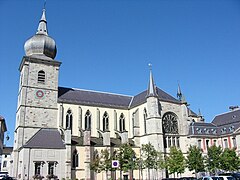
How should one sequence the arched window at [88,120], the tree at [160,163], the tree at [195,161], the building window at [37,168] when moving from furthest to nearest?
1. the arched window at [88,120]
2. the tree at [195,161]
3. the tree at [160,163]
4. the building window at [37,168]

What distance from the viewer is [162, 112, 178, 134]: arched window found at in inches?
1961

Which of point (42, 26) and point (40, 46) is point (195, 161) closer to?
point (40, 46)

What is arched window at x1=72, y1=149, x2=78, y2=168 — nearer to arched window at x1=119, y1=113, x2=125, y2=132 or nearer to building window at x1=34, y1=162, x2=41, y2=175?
building window at x1=34, y1=162, x2=41, y2=175

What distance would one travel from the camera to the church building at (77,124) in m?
40.3

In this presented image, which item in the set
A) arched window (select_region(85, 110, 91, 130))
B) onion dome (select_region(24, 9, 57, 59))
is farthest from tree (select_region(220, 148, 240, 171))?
onion dome (select_region(24, 9, 57, 59))

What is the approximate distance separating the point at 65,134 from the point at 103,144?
692 cm

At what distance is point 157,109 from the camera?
158 feet

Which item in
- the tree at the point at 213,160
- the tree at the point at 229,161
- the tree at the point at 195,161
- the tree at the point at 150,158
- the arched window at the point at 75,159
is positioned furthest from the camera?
the tree at the point at 213,160

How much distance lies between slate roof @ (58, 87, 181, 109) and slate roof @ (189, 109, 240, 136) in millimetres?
6318

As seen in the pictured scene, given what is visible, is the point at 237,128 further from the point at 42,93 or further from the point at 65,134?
the point at 42,93

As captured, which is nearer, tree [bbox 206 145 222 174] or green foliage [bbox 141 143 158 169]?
green foliage [bbox 141 143 158 169]

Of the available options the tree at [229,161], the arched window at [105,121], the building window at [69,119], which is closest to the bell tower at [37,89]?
the building window at [69,119]

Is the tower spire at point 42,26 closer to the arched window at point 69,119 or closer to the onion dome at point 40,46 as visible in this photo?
the onion dome at point 40,46

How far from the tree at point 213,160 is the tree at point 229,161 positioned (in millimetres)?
653
